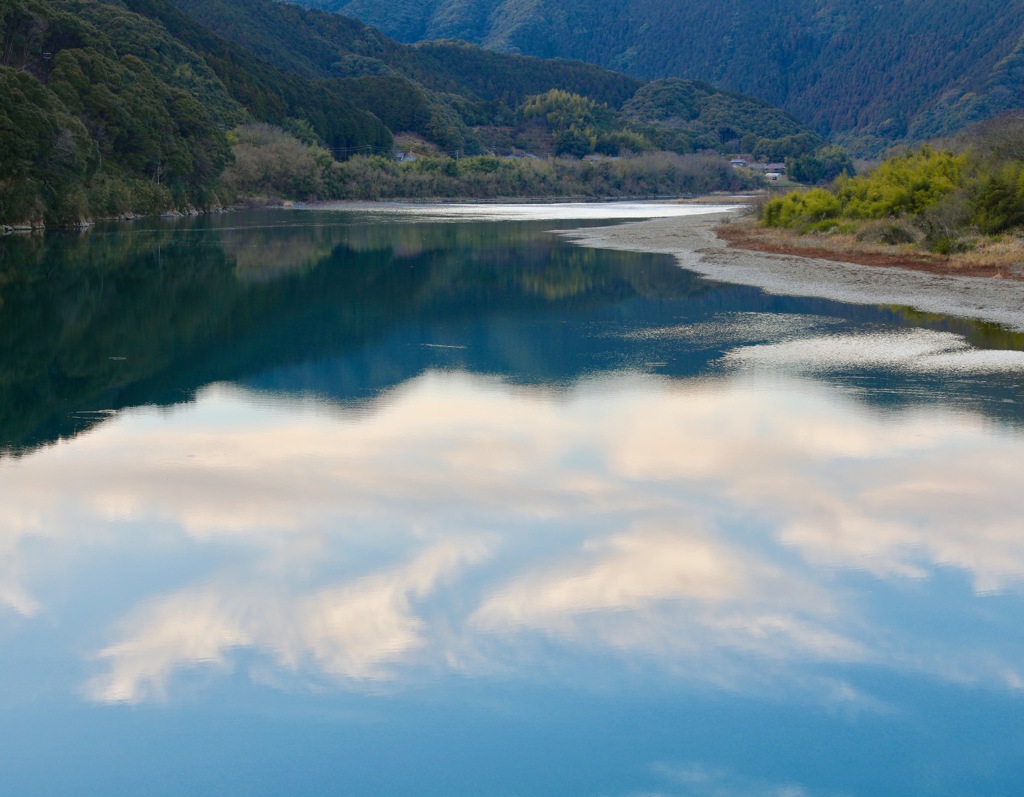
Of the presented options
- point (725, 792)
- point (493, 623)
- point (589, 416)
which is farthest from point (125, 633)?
point (589, 416)

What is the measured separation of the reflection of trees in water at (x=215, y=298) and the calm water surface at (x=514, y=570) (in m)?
0.24

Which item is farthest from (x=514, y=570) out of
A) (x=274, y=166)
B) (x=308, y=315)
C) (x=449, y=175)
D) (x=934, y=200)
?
(x=449, y=175)

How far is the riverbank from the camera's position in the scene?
84.1 feet

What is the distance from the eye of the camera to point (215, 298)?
29.2 metres

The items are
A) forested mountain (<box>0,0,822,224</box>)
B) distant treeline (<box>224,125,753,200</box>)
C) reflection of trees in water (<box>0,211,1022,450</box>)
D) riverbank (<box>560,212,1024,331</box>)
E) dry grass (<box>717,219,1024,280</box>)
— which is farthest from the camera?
distant treeline (<box>224,125,753,200</box>)

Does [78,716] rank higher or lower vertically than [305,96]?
lower

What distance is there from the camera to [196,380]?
706 inches

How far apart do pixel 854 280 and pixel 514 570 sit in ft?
78.9

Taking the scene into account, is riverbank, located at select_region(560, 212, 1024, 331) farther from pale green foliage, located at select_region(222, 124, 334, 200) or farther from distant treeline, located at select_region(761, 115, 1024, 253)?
pale green foliage, located at select_region(222, 124, 334, 200)

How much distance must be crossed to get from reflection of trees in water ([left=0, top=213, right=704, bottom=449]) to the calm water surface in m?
0.24

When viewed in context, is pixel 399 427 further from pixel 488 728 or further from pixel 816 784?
pixel 816 784

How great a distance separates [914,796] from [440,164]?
444 ft

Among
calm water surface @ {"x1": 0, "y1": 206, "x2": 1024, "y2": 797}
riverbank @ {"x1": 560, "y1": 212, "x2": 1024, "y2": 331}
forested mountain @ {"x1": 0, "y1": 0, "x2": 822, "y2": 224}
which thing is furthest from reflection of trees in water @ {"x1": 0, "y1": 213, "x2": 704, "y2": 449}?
forested mountain @ {"x1": 0, "y1": 0, "x2": 822, "y2": 224}

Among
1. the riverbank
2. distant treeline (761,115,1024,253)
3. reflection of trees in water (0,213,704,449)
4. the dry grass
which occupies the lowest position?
reflection of trees in water (0,213,704,449)
